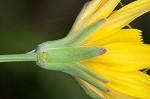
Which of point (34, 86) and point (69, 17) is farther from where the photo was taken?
point (69, 17)

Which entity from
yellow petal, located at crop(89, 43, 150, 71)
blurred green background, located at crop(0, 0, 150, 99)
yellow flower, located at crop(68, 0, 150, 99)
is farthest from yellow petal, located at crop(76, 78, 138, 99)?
blurred green background, located at crop(0, 0, 150, 99)

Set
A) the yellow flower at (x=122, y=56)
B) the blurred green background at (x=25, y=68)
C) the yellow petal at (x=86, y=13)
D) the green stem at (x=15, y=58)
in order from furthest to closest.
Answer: the blurred green background at (x=25, y=68) → the yellow petal at (x=86, y=13) → the yellow flower at (x=122, y=56) → the green stem at (x=15, y=58)

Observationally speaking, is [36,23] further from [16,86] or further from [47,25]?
[16,86]

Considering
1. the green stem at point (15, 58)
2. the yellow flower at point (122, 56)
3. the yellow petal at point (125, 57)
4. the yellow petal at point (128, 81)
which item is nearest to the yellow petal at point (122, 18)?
the yellow flower at point (122, 56)

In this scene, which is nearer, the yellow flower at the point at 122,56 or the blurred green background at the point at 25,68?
the yellow flower at the point at 122,56

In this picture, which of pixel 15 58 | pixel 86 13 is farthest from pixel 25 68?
pixel 15 58

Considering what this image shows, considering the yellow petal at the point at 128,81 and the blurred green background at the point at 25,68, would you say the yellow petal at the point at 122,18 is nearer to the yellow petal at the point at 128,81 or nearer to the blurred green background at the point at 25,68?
the yellow petal at the point at 128,81

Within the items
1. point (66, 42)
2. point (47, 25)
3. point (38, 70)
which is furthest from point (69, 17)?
point (66, 42)
